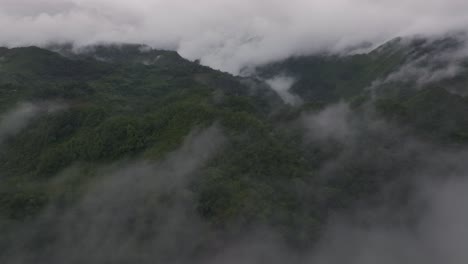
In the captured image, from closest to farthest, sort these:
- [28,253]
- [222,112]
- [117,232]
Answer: [28,253] → [117,232] → [222,112]

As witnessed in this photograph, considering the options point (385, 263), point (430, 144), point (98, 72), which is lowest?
point (385, 263)

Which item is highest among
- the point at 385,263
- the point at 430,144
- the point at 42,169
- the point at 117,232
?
the point at 430,144

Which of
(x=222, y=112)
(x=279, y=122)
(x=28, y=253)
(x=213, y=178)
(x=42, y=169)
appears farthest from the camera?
(x=279, y=122)

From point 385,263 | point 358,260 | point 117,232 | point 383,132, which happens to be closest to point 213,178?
point 117,232

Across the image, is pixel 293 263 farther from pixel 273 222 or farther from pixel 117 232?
pixel 117 232

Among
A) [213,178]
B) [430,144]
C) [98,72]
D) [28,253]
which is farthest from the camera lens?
[98,72]

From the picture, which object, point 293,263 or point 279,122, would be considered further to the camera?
point 279,122

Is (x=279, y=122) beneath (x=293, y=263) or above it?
above

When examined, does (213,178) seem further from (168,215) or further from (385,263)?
(385,263)

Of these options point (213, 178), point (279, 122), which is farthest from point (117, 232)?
point (279, 122)
